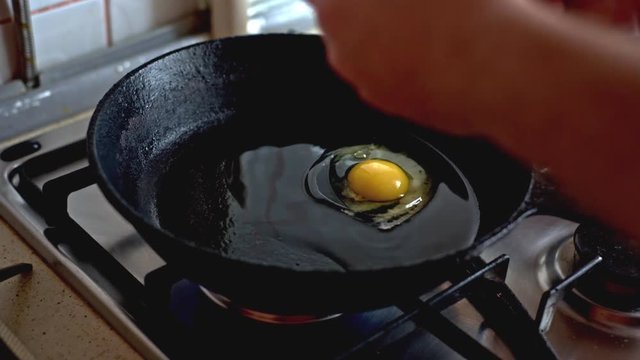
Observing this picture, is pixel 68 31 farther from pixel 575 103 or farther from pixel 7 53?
pixel 575 103

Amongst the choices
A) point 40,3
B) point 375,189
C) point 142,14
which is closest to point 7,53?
point 40,3

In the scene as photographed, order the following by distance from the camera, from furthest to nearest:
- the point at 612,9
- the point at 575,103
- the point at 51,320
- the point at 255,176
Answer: the point at 255,176 < the point at 51,320 < the point at 612,9 < the point at 575,103

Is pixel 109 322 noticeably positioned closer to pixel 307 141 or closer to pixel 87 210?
pixel 87 210

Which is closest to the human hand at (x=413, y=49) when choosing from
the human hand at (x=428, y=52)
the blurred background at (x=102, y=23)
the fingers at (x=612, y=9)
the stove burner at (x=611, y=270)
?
the human hand at (x=428, y=52)

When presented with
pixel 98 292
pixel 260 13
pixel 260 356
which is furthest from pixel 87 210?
pixel 260 13

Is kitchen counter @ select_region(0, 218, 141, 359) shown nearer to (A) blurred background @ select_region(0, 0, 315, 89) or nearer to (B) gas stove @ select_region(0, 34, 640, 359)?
(B) gas stove @ select_region(0, 34, 640, 359)

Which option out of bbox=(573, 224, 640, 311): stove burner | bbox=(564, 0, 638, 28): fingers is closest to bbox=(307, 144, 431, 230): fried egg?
bbox=(573, 224, 640, 311): stove burner
